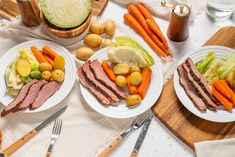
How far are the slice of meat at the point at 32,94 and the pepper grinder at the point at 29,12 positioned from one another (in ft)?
0.96

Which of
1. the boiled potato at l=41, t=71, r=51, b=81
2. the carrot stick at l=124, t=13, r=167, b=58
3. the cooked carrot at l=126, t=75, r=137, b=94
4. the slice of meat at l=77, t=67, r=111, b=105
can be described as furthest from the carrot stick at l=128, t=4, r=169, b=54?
the boiled potato at l=41, t=71, r=51, b=81

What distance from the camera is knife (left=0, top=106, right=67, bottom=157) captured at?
1249 millimetres

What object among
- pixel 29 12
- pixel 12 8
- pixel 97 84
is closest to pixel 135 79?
pixel 97 84

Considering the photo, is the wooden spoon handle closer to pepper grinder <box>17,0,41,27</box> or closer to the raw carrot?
the raw carrot

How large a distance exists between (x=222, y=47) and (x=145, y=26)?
319mm

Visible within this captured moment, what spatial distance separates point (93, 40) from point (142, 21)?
226 mm

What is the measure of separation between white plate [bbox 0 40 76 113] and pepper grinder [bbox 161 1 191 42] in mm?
400

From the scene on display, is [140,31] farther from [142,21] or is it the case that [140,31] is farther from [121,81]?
[121,81]

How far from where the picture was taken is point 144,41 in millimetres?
1551

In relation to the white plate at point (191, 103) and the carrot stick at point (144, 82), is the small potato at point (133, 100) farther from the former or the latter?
the white plate at point (191, 103)

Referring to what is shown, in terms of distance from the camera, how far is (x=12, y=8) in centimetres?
164

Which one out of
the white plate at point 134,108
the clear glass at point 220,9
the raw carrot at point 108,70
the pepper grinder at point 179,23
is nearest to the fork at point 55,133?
the white plate at point 134,108

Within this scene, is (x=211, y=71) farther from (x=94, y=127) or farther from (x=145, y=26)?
(x=94, y=127)

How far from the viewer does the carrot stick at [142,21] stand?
151 cm
